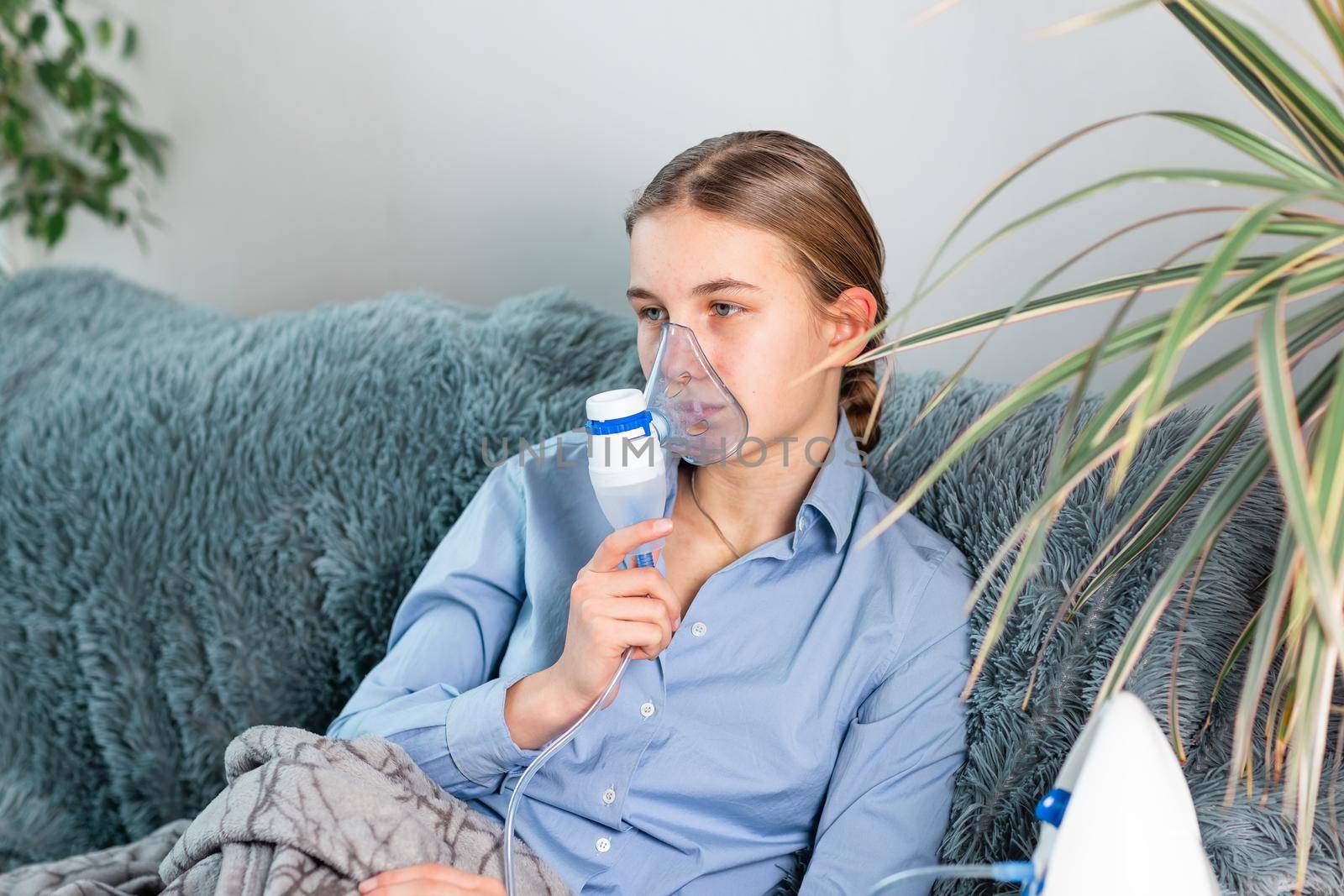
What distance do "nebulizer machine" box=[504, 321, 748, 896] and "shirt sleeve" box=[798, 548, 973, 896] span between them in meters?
0.26

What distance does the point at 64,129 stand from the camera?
8.34ft

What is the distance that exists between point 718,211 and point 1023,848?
71 centimetres

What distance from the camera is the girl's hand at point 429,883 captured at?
3.25 ft

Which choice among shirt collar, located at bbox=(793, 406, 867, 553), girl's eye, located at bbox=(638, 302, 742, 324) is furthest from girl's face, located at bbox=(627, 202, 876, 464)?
shirt collar, located at bbox=(793, 406, 867, 553)

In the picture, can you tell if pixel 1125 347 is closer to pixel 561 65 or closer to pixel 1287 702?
pixel 1287 702

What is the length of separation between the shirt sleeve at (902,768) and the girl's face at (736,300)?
0.28 m

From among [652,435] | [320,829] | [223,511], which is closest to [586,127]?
[223,511]

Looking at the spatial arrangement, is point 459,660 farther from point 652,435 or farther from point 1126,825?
point 1126,825

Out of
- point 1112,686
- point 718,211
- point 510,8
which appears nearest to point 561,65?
point 510,8

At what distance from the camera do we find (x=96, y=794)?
167cm

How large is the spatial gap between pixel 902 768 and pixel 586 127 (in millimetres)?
1124

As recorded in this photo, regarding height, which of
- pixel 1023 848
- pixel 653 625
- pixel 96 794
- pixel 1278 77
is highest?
pixel 1278 77

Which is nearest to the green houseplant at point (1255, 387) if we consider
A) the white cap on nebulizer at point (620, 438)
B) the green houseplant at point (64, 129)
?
the white cap on nebulizer at point (620, 438)

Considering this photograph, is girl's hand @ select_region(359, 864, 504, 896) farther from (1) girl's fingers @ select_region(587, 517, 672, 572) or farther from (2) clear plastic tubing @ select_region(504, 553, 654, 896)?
(1) girl's fingers @ select_region(587, 517, 672, 572)
